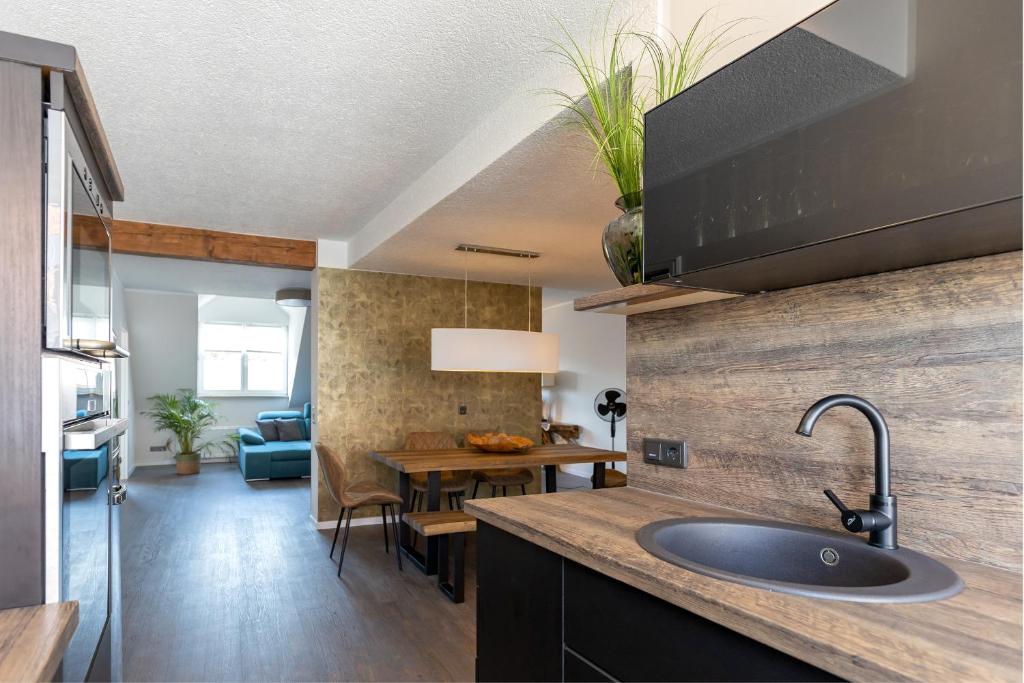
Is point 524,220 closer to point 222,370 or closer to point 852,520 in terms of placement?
point 852,520

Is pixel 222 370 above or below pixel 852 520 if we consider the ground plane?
above

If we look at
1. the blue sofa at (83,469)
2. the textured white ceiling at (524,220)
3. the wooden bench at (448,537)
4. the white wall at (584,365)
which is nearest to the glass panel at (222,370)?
the white wall at (584,365)

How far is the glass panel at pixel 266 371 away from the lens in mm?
10859

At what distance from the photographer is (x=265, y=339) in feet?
36.1

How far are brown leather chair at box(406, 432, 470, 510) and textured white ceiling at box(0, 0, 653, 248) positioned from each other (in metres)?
2.31

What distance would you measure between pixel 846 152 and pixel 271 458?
8.22 m

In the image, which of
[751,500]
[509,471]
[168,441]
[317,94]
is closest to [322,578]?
[509,471]

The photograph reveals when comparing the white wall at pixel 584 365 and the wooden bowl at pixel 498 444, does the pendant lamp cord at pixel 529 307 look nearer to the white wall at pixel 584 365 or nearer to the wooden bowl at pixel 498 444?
the white wall at pixel 584 365

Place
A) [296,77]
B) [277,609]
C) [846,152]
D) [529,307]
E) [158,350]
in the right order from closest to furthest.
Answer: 1. [846,152]
2. [296,77]
3. [277,609]
4. [529,307]
5. [158,350]

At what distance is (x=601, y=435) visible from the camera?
845cm

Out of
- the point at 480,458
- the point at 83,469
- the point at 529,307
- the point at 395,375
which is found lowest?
the point at 480,458

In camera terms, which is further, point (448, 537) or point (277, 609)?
point (448, 537)

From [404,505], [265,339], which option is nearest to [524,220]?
[404,505]

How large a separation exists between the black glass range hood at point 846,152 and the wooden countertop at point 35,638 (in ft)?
4.23
